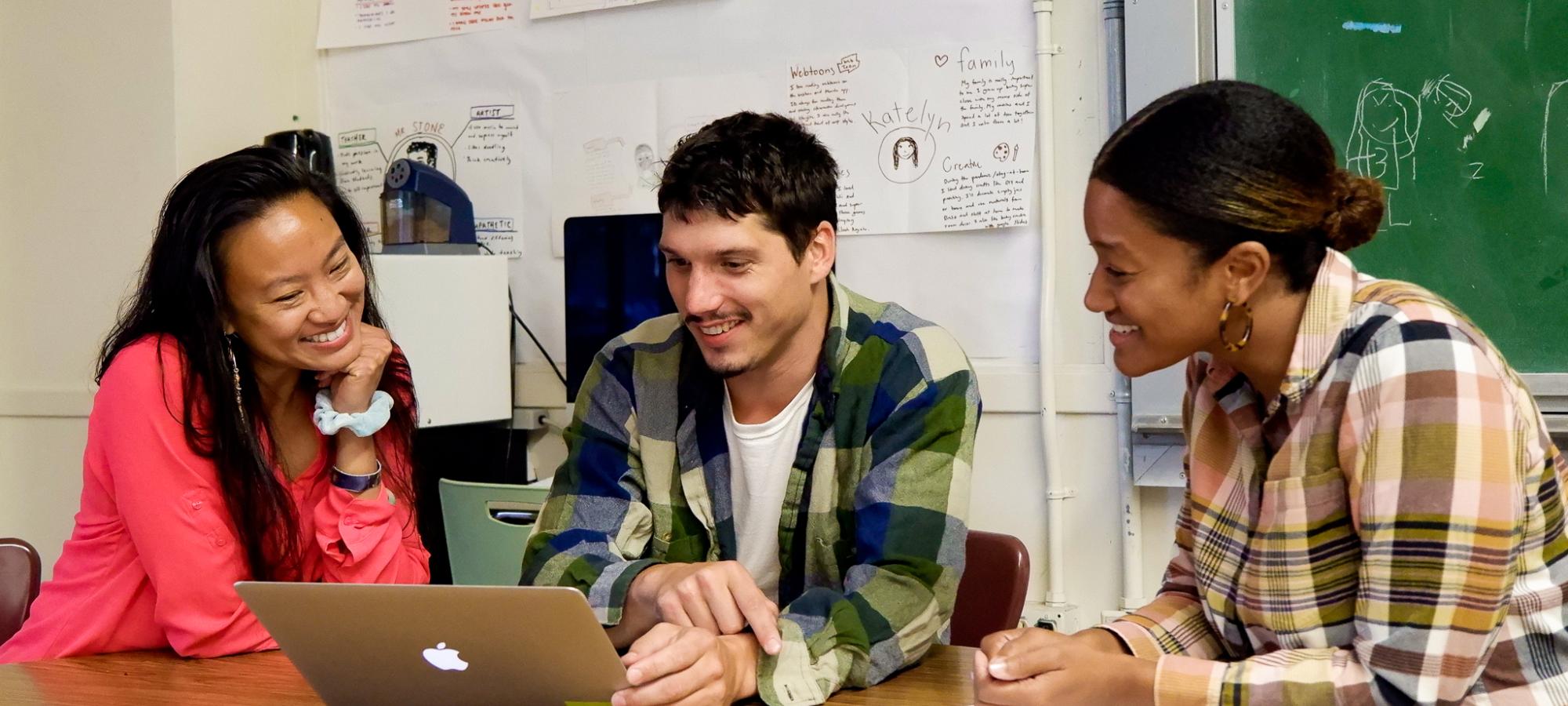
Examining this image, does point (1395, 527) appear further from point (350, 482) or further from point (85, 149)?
point (85, 149)

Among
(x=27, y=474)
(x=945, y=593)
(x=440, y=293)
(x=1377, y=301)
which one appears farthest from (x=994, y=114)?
(x=27, y=474)

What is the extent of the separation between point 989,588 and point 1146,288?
60cm

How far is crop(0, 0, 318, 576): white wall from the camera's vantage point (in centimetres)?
304

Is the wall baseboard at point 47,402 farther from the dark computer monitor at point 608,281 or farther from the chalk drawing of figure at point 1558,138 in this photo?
the chalk drawing of figure at point 1558,138

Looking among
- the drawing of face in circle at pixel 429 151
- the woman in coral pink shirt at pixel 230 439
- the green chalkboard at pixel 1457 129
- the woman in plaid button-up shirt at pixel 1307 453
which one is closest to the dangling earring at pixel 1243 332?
the woman in plaid button-up shirt at pixel 1307 453

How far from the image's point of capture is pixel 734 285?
149 cm

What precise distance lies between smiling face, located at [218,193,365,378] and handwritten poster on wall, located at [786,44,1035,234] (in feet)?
4.31

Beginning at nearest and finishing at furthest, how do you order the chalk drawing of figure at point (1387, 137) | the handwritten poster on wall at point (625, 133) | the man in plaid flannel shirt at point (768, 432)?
the man in plaid flannel shirt at point (768, 432), the chalk drawing of figure at point (1387, 137), the handwritten poster on wall at point (625, 133)

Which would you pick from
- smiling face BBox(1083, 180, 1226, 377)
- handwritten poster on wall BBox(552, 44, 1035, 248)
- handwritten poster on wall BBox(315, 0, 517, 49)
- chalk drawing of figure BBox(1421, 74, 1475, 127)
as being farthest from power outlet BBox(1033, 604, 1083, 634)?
handwritten poster on wall BBox(315, 0, 517, 49)

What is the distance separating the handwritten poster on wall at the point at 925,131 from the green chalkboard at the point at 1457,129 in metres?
0.46

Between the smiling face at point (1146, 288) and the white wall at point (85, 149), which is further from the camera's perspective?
the white wall at point (85, 149)

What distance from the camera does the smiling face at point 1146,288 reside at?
1.09 metres

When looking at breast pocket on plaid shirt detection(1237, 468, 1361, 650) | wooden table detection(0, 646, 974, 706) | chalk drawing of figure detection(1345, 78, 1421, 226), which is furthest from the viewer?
chalk drawing of figure detection(1345, 78, 1421, 226)

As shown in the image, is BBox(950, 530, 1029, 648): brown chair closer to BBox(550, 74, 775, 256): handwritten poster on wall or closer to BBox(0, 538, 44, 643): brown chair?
BBox(0, 538, 44, 643): brown chair
